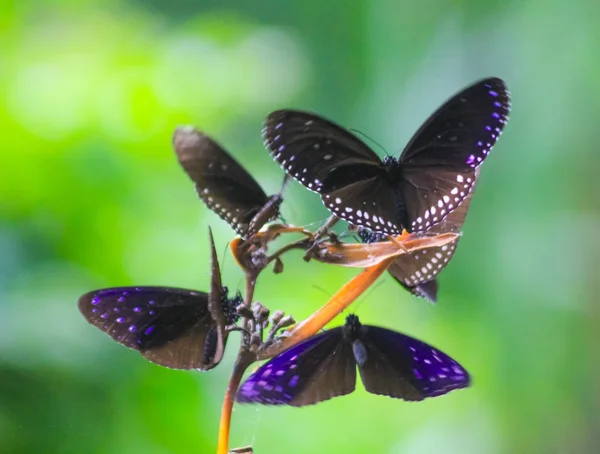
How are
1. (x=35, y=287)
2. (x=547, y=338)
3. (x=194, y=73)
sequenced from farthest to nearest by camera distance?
(x=547, y=338), (x=194, y=73), (x=35, y=287)

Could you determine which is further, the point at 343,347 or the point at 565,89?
the point at 565,89

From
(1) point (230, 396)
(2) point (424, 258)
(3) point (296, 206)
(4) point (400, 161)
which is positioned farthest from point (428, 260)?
(3) point (296, 206)

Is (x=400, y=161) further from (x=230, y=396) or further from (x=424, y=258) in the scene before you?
(x=230, y=396)

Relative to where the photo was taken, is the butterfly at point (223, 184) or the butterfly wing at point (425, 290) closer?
the butterfly at point (223, 184)

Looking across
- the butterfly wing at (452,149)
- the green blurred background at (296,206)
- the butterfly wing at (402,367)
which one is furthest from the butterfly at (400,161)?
the green blurred background at (296,206)

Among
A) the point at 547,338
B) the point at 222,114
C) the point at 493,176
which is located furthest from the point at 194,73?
the point at 547,338

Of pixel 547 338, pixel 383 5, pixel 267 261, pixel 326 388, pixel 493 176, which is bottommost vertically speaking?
pixel 547 338

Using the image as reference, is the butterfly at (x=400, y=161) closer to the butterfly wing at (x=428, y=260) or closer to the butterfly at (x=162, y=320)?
the butterfly wing at (x=428, y=260)

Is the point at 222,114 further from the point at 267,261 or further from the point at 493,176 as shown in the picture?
the point at 267,261
